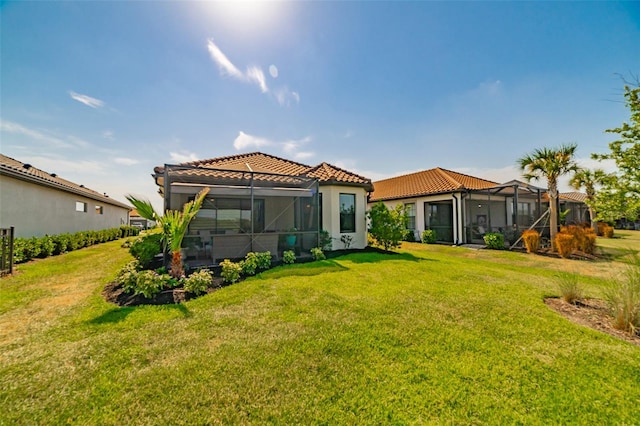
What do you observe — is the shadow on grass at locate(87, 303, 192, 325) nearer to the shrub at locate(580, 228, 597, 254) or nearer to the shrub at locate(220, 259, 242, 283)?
the shrub at locate(220, 259, 242, 283)

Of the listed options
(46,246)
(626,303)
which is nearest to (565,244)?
(626,303)

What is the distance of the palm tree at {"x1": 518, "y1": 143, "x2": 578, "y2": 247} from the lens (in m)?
14.5

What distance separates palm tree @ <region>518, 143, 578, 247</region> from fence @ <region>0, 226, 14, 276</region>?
80.8 feet

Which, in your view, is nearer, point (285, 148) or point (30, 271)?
point (30, 271)

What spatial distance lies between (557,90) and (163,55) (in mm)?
16378

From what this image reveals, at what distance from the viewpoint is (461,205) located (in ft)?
55.6

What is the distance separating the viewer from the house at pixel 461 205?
16.9 metres

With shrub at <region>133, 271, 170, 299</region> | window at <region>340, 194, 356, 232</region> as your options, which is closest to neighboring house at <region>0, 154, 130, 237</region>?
shrub at <region>133, 271, 170, 299</region>

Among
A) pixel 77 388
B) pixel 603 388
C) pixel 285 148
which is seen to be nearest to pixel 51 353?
pixel 77 388

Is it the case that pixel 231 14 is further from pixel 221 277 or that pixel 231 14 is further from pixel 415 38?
pixel 221 277

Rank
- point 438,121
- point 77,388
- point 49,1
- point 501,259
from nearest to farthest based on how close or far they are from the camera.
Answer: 1. point 77,388
2. point 49,1
3. point 501,259
4. point 438,121

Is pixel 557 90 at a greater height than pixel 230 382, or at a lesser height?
greater

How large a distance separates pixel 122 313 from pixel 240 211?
31.9ft

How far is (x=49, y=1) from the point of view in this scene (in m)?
7.54
